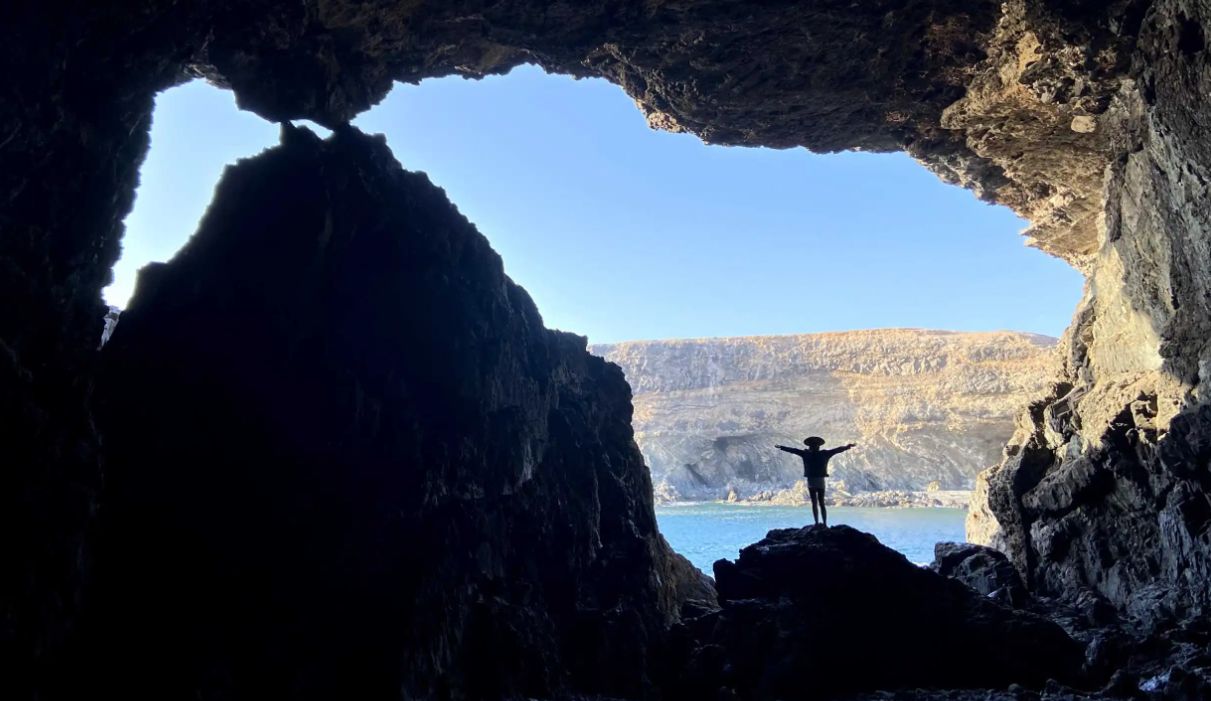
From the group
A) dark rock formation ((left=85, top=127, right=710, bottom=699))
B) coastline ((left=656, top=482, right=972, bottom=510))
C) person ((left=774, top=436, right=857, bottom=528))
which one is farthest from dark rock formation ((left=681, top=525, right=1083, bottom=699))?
coastline ((left=656, top=482, right=972, bottom=510))

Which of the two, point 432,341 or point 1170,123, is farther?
point 432,341

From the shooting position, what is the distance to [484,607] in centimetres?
941

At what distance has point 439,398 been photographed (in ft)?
33.8

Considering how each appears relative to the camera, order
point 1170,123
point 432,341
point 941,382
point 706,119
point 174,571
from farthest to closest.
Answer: point 941,382
point 706,119
point 432,341
point 1170,123
point 174,571

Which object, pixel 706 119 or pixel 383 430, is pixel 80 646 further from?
pixel 706 119

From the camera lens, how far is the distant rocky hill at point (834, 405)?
223 feet

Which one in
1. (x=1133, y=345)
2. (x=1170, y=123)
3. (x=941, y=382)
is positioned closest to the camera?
(x=1170, y=123)

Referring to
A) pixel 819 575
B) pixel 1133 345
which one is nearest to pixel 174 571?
pixel 819 575

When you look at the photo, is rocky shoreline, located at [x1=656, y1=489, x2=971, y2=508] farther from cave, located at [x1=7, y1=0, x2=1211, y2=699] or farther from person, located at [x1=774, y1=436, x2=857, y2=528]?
cave, located at [x1=7, y1=0, x2=1211, y2=699]

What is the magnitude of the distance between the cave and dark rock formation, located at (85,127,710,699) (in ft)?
0.13

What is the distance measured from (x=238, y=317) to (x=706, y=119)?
919 cm

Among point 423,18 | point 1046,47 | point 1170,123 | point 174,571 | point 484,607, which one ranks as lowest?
point 484,607

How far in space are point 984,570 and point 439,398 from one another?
32.8 feet

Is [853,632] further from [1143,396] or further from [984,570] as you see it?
[1143,396]
